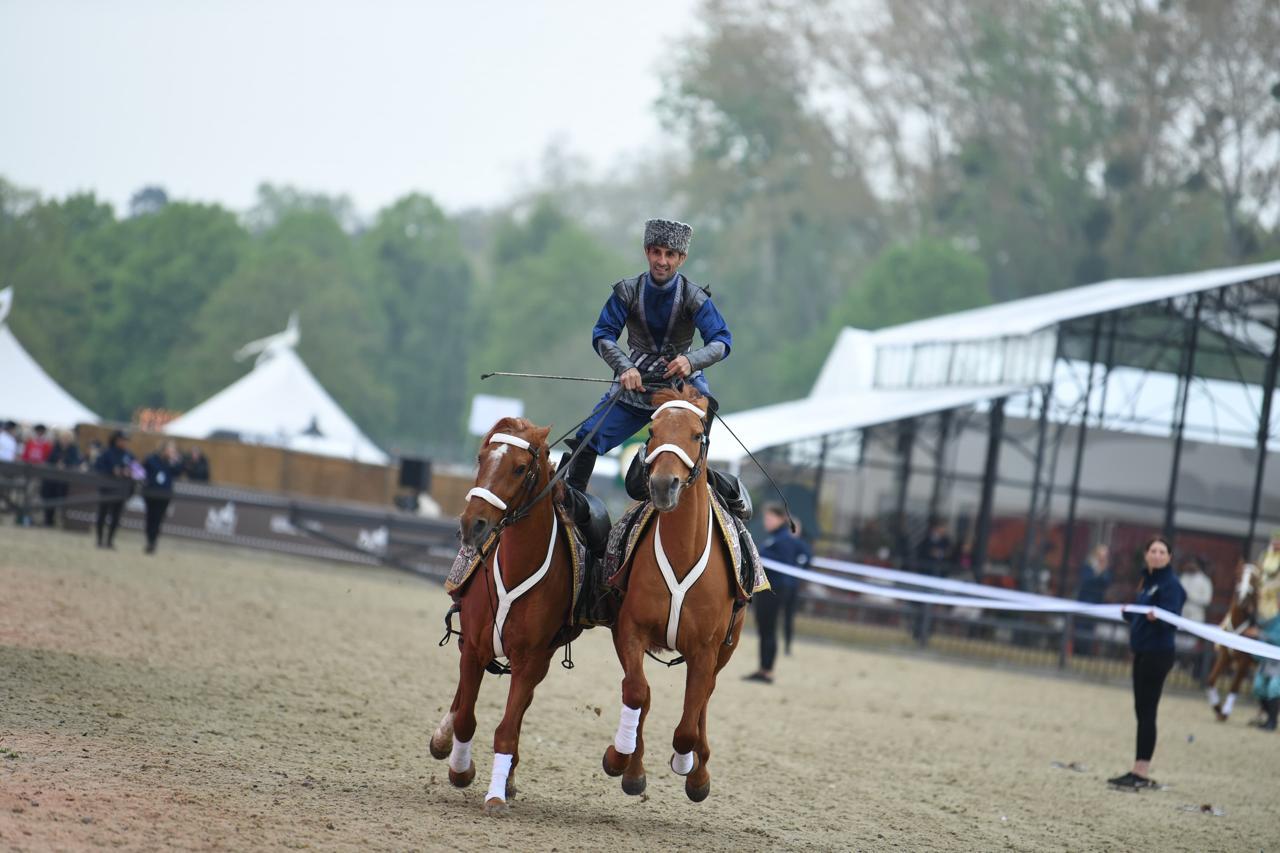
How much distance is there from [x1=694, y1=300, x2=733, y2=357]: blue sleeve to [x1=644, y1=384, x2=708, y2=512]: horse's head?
0.67 metres

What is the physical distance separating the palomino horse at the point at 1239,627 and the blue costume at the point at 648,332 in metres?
13.8

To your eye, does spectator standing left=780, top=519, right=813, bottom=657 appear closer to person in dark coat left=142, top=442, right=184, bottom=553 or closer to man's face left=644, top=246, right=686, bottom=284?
person in dark coat left=142, top=442, right=184, bottom=553

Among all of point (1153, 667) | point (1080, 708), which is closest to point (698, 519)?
point (1153, 667)

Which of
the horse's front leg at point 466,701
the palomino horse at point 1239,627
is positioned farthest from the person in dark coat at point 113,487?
the horse's front leg at point 466,701

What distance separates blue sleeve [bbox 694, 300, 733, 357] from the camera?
8.87 meters

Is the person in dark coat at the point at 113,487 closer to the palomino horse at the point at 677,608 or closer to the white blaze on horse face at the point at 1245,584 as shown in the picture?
the white blaze on horse face at the point at 1245,584

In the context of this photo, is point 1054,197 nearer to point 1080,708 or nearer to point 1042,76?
point 1042,76

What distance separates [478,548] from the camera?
25.2ft

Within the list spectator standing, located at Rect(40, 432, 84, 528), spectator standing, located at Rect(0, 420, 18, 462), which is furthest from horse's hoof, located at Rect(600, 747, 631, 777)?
spectator standing, located at Rect(0, 420, 18, 462)

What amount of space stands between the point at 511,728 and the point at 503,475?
4.72 feet

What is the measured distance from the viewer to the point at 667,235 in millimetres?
8711

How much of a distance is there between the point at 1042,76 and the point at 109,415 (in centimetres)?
4710

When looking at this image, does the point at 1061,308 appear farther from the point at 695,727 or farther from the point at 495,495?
the point at 495,495

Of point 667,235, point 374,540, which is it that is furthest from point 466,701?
point 374,540
